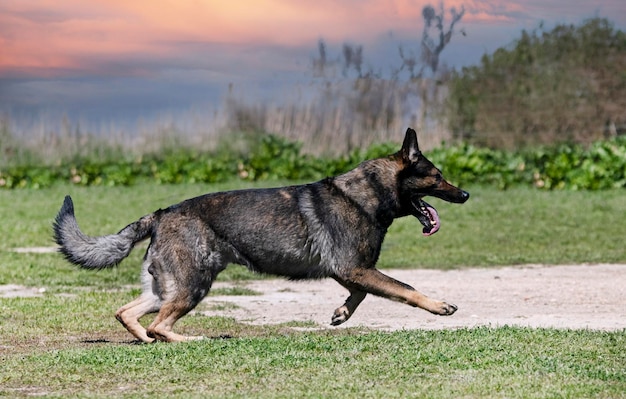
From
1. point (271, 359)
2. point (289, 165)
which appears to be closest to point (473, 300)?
point (271, 359)

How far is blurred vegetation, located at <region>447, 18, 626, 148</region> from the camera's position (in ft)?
93.8

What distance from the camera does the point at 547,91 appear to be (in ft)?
96.1

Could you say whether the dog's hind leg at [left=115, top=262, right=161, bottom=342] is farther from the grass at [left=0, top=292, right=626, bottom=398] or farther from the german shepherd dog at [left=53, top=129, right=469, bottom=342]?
the grass at [left=0, top=292, right=626, bottom=398]

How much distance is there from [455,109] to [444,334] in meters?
21.7

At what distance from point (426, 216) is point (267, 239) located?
153 centimetres

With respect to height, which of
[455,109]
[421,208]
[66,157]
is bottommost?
[66,157]

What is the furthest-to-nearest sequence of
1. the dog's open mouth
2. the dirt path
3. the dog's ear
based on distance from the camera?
the dirt path
the dog's open mouth
the dog's ear

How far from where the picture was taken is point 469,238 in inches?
731

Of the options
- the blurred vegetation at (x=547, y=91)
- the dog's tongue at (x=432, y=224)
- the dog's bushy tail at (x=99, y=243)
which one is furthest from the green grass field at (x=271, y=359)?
the blurred vegetation at (x=547, y=91)

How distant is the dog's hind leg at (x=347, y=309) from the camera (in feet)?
29.8

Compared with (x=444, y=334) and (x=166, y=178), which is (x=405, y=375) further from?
(x=166, y=178)

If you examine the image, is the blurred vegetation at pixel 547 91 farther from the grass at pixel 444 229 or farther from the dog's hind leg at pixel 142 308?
the dog's hind leg at pixel 142 308

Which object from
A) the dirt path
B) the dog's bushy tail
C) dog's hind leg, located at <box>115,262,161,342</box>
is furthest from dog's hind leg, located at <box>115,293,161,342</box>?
the dirt path

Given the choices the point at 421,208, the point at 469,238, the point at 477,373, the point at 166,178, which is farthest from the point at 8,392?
the point at 166,178
